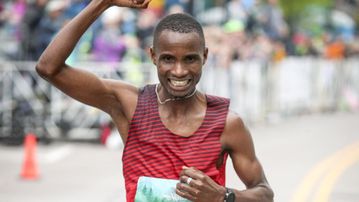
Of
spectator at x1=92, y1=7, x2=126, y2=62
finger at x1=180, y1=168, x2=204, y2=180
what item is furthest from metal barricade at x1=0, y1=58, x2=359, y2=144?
finger at x1=180, y1=168, x2=204, y2=180

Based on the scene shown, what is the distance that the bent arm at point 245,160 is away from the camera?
394 cm

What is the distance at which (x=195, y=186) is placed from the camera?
140 inches

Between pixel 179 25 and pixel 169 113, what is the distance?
41 cm

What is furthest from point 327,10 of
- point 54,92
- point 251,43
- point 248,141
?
point 248,141

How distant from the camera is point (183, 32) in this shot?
3.80 metres

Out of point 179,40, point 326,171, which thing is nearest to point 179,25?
point 179,40

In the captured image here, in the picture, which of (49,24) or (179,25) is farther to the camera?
(49,24)

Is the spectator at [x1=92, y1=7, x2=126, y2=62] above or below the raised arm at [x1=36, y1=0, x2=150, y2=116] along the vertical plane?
below

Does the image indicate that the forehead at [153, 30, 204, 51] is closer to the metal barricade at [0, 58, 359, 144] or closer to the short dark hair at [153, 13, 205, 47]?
the short dark hair at [153, 13, 205, 47]

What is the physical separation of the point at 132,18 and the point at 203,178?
488 inches

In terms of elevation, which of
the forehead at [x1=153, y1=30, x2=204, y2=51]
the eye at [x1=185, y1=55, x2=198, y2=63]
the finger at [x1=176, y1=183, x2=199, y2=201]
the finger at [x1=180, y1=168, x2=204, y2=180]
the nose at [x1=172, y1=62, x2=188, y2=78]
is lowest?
the finger at [x1=176, y1=183, x2=199, y2=201]

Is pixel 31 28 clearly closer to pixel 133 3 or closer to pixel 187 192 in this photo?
pixel 133 3

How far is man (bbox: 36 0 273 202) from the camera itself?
12.4 feet

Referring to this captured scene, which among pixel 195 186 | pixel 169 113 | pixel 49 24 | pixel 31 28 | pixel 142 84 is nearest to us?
pixel 195 186
